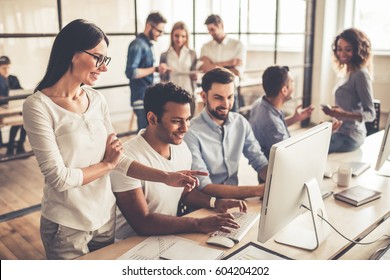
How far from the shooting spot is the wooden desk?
132cm

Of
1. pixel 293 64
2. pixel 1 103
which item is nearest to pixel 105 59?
pixel 1 103

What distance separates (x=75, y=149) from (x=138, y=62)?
7.09ft

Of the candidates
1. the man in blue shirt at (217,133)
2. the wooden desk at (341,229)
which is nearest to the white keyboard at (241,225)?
the wooden desk at (341,229)

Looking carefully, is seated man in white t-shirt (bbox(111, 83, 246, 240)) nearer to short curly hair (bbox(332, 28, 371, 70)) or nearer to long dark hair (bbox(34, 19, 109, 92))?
long dark hair (bbox(34, 19, 109, 92))

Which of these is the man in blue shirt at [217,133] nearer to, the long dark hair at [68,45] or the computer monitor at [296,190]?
the computer monitor at [296,190]

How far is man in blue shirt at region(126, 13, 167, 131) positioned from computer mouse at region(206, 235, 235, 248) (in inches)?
80.7

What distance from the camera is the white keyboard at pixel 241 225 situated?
1.38 meters

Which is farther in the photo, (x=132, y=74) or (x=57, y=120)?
(x=132, y=74)

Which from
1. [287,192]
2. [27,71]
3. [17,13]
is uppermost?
[17,13]

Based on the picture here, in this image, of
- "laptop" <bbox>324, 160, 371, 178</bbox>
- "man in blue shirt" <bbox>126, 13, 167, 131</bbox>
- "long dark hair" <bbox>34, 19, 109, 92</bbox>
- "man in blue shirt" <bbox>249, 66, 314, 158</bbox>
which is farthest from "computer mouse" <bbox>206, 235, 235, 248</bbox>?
"man in blue shirt" <bbox>126, 13, 167, 131</bbox>

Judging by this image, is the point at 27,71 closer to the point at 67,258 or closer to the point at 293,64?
the point at 67,258

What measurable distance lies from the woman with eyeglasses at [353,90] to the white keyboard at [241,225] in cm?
124

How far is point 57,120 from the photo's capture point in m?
1.26
